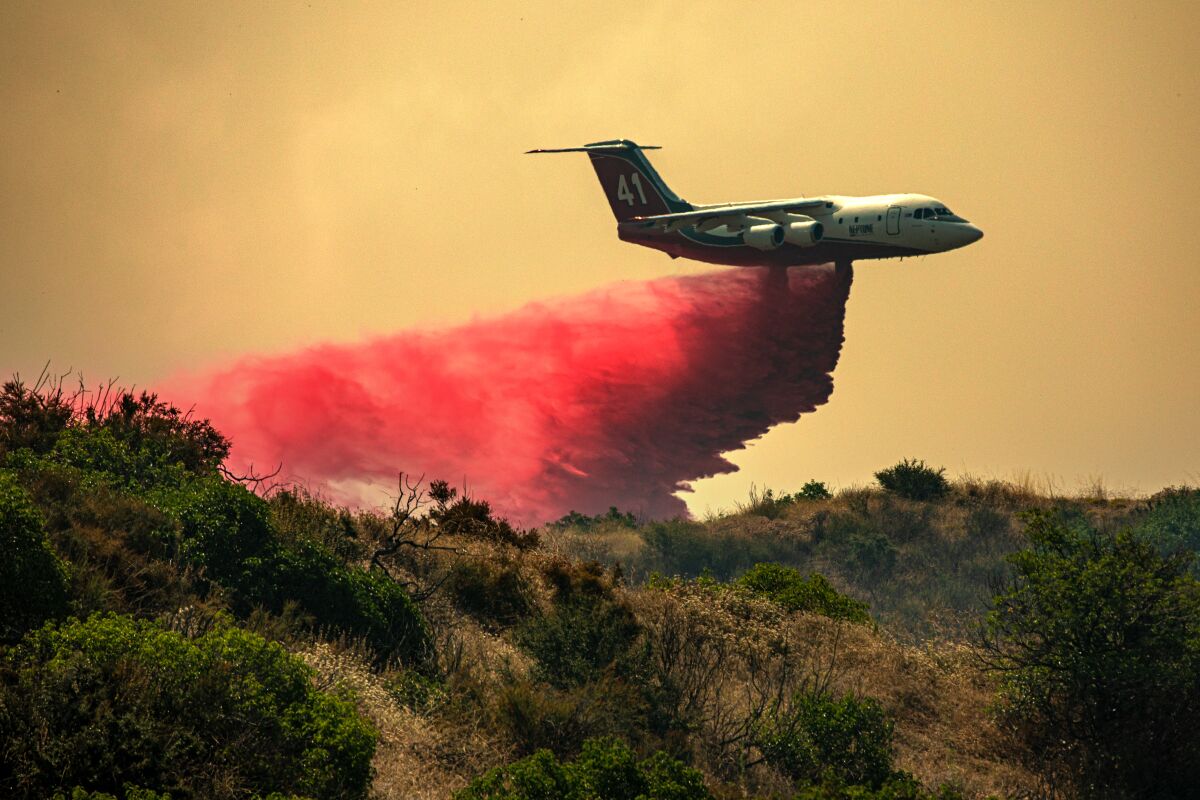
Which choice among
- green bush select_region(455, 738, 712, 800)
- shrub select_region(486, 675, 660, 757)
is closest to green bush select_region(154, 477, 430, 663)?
shrub select_region(486, 675, 660, 757)

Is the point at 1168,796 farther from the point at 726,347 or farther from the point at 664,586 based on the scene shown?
the point at 726,347

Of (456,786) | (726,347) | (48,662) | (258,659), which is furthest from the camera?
(726,347)

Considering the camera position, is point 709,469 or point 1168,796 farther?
point 709,469

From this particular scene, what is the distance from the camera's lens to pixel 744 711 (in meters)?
25.3

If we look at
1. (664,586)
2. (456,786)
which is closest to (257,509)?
(456,786)

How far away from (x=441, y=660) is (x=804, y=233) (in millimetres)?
29744

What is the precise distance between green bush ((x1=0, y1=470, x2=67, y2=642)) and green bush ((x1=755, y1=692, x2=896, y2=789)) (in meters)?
12.2

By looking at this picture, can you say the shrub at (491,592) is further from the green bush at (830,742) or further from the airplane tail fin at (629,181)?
the airplane tail fin at (629,181)

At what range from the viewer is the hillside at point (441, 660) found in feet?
56.4

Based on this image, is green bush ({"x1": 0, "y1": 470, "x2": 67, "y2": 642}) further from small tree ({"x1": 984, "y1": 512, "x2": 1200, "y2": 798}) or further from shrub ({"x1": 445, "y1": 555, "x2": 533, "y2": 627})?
small tree ({"x1": 984, "y1": 512, "x2": 1200, "y2": 798})

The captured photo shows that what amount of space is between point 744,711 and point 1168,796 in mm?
7673

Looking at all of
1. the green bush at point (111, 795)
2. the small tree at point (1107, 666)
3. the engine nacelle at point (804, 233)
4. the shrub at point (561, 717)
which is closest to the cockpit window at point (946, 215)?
the engine nacelle at point (804, 233)

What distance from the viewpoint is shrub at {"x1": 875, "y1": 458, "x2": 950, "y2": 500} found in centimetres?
6000

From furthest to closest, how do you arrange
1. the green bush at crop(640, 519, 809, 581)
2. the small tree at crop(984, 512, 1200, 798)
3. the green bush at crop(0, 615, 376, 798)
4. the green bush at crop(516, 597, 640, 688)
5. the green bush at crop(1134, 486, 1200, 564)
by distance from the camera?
the green bush at crop(640, 519, 809, 581) < the green bush at crop(1134, 486, 1200, 564) < the green bush at crop(516, 597, 640, 688) < the small tree at crop(984, 512, 1200, 798) < the green bush at crop(0, 615, 376, 798)
